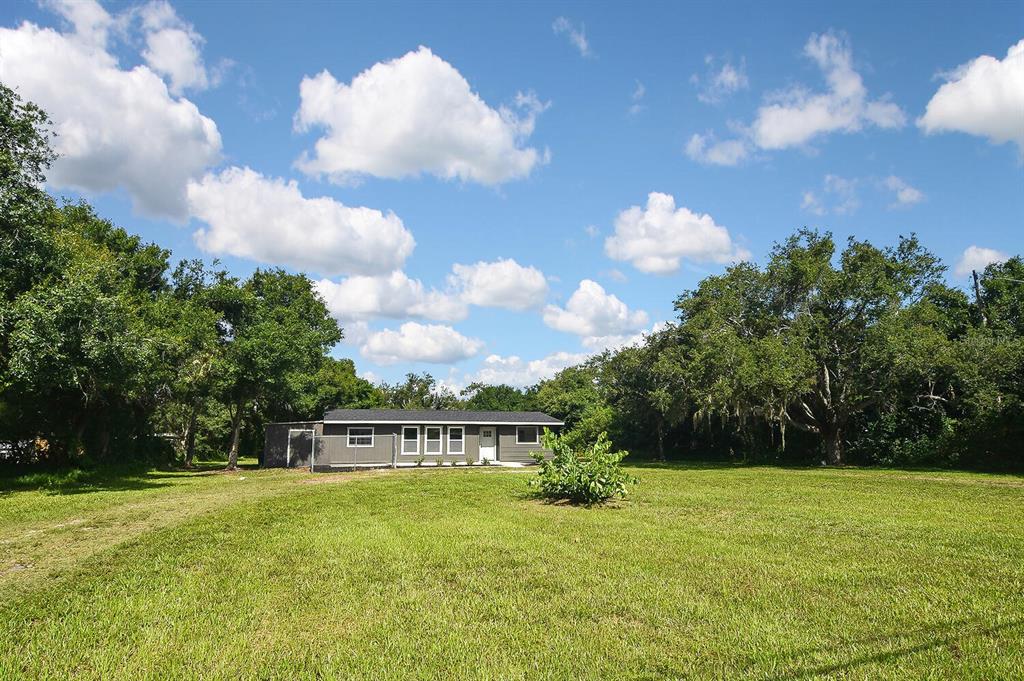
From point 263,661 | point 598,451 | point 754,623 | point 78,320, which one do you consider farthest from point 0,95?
point 754,623

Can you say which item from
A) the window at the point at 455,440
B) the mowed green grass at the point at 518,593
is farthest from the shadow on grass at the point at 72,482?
the window at the point at 455,440

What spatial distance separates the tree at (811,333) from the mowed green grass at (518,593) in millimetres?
13428

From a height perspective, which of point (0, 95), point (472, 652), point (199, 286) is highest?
point (0, 95)

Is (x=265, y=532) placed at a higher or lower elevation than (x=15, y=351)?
lower

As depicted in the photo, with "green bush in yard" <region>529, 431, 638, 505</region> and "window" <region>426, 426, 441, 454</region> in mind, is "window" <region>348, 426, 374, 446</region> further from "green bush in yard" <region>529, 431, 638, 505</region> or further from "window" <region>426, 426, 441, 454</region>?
"green bush in yard" <region>529, 431, 638, 505</region>

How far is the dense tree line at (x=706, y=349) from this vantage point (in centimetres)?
1758

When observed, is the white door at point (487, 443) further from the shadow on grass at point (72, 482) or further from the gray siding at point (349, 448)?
the shadow on grass at point (72, 482)

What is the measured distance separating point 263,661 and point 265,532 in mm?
5709

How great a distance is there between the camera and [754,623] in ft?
16.9

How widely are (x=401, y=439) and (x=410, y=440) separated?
45 centimetres

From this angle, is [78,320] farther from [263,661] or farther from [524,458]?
[524,458]

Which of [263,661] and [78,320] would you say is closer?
[263,661]

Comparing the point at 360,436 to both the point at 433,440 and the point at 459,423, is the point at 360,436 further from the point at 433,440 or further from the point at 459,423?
the point at 459,423

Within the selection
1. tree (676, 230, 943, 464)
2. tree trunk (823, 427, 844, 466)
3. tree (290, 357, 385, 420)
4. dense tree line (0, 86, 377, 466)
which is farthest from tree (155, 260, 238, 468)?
tree trunk (823, 427, 844, 466)
